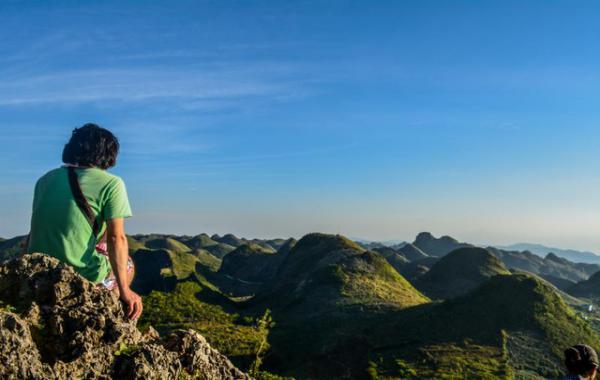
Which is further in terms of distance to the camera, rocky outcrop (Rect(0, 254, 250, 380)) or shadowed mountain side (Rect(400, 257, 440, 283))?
shadowed mountain side (Rect(400, 257, 440, 283))

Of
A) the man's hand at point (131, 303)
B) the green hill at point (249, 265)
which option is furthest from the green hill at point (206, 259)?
the man's hand at point (131, 303)

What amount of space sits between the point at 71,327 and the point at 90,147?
1929 millimetres

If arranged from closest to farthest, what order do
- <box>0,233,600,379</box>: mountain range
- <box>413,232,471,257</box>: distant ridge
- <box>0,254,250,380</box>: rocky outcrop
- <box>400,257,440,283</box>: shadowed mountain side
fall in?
<box>0,254,250,380</box>: rocky outcrop
<box>0,233,600,379</box>: mountain range
<box>400,257,440,283</box>: shadowed mountain side
<box>413,232,471,257</box>: distant ridge

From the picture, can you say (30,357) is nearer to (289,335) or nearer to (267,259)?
(289,335)

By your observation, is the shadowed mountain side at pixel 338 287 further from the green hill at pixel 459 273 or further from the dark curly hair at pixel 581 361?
the dark curly hair at pixel 581 361

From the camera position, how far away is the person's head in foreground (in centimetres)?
693

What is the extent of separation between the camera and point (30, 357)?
4148mm

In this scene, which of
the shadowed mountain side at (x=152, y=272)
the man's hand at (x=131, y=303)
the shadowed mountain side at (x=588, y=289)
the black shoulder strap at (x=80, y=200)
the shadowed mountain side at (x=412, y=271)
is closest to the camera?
the black shoulder strap at (x=80, y=200)

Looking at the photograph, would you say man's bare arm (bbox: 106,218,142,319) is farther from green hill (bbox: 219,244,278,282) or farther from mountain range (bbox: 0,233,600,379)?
green hill (bbox: 219,244,278,282)

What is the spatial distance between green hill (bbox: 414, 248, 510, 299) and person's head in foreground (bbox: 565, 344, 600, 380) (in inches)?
2499

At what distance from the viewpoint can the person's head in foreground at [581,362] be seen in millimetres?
6930

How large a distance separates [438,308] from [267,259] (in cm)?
6636

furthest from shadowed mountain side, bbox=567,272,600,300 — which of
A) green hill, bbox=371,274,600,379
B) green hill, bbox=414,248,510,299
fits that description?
green hill, bbox=371,274,600,379

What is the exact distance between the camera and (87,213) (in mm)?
4988
